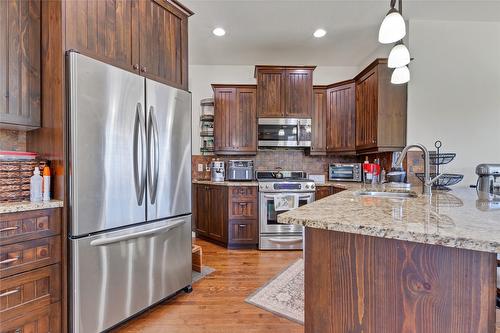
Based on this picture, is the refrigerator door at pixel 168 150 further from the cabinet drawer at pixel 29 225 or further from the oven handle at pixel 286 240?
the oven handle at pixel 286 240

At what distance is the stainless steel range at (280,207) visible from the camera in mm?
3400

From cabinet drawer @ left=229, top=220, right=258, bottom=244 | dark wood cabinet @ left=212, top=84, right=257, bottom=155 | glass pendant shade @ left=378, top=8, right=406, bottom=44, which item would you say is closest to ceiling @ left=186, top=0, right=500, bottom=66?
dark wood cabinet @ left=212, top=84, right=257, bottom=155

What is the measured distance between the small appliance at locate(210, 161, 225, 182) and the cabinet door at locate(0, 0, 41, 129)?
8.06 feet

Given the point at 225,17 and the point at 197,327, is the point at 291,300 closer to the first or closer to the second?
the point at 197,327

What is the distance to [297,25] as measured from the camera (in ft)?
9.91

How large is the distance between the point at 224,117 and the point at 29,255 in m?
2.92

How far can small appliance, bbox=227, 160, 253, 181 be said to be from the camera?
3.82m

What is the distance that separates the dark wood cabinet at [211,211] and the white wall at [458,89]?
8.36 ft

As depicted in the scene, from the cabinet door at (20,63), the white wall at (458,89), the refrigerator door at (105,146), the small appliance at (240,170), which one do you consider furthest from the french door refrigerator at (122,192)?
the white wall at (458,89)

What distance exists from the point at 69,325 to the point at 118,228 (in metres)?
0.59

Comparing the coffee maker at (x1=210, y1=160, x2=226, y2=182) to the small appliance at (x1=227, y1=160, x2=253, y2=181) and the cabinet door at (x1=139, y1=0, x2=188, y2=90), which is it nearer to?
the small appliance at (x1=227, y1=160, x2=253, y2=181)

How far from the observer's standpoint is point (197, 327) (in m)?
1.77

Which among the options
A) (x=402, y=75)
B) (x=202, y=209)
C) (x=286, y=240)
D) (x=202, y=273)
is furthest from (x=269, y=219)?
(x=402, y=75)

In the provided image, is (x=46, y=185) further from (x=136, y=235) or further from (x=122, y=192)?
(x=136, y=235)
